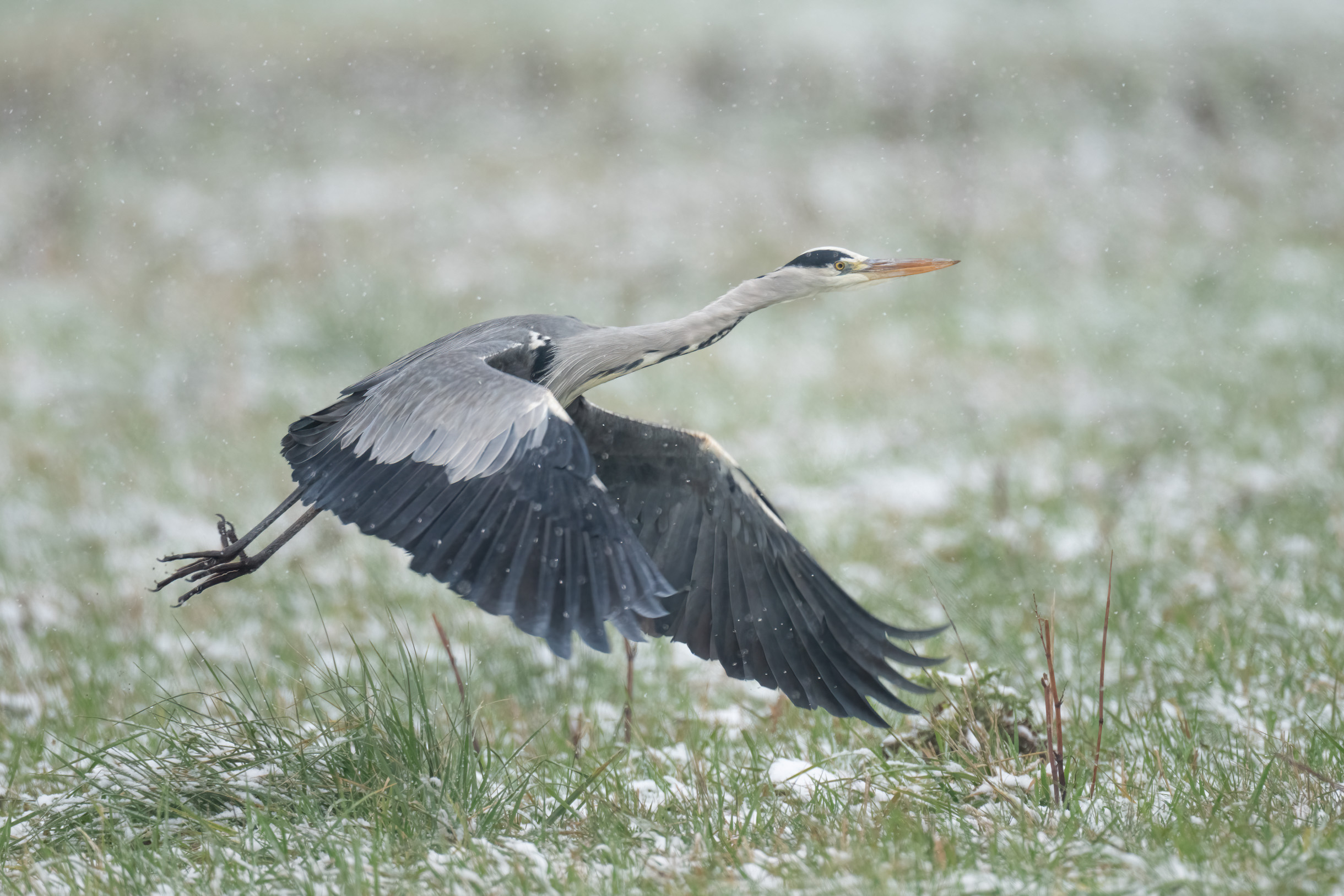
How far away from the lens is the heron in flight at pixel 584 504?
3.13 meters

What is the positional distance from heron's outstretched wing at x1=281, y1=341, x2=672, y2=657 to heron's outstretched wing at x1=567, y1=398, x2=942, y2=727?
0.88 meters

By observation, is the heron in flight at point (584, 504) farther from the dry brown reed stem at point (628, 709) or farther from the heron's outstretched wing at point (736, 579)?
the dry brown reed stem at point (628, 709)

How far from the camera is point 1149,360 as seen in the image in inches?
398

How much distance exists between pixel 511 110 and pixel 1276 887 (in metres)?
15.1

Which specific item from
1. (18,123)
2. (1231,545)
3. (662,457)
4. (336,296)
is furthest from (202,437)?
(18,123)

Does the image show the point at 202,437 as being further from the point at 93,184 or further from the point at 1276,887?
the point at 1276,887

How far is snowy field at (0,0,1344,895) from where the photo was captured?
3.08 meters

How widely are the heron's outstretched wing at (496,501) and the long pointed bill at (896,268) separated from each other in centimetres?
148

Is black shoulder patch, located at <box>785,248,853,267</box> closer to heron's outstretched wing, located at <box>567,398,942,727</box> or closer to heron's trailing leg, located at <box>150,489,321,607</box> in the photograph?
heron's outstretched wing, located at <box>567,398,942,727</box>

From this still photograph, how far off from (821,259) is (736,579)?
1218mm

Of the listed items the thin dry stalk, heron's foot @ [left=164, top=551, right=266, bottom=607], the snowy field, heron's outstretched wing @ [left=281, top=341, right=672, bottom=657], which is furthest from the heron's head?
heron's foot @ [left=164, top=551, right=266, bottom=607]

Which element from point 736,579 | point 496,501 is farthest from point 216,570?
point 736,579

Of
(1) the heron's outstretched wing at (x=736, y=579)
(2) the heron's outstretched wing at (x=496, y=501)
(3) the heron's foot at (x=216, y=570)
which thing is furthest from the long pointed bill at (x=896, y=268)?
(3) the heron's foot at (x=216, y=570)

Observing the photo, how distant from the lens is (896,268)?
14.3ft
